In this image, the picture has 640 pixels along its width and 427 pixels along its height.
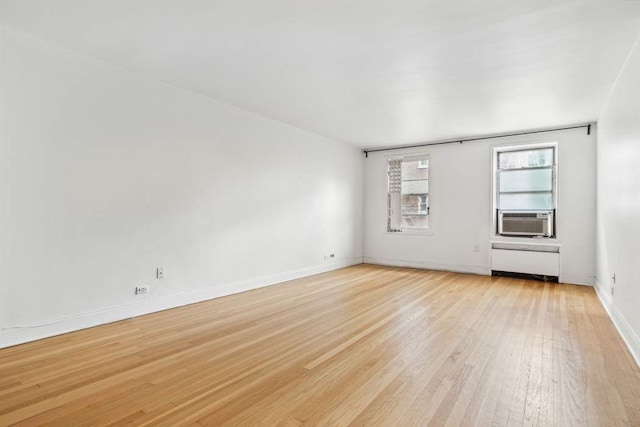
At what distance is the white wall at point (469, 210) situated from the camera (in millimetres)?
5418

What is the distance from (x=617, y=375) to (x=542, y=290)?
9.75ft

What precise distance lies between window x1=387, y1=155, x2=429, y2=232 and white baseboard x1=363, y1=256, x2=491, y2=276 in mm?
663

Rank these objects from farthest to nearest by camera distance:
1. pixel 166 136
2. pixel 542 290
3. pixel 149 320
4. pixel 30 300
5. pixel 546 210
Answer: pixel 546 210 → pixel 542 290 → pixel 166 136 → pixel 149 320 → pixel 30 300

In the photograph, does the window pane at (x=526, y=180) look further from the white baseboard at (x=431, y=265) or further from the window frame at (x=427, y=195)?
the white baseboard at (x=431, y=265)

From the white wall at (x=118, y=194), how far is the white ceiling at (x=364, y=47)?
33 centimetres

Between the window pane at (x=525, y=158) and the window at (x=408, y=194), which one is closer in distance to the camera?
the window pane at (x=525, y=158)

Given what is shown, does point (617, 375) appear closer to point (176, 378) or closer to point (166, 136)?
point (176, 378)

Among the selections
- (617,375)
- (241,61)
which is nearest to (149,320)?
(241,61)

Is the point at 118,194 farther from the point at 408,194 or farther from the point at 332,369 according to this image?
the point at 408,194

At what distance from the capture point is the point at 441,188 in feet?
22.0

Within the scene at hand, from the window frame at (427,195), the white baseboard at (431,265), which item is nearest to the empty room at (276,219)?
the white baseboard at (431,265)

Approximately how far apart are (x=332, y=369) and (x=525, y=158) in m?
5.49

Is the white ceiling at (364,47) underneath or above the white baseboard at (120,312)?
above

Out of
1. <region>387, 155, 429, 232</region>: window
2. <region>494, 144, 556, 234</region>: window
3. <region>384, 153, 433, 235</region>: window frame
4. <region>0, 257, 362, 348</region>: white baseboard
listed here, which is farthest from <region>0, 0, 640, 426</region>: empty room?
<region>387, 155, 429, 232</region>: window
